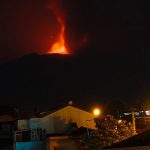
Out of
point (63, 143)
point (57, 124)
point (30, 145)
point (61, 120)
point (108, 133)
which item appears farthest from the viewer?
point (61, 120)

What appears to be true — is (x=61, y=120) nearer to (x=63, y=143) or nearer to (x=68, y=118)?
(x=68, y=118)

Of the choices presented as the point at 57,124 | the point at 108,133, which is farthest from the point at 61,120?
the point at 108,133

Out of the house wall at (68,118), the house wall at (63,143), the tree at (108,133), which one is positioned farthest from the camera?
the house wall at (68,118)

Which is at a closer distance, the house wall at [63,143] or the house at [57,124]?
the house wall at [63,143]

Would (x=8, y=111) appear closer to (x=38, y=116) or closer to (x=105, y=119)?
(x=38, y=116)

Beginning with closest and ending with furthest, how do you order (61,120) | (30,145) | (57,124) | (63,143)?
(63,143) < (30,145) < (57,124) < (61,120)

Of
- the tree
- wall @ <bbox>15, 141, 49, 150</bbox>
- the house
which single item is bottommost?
wall @ <bbox>15, 141, 49, 150</bbox>

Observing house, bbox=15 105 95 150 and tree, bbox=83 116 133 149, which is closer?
tree, bbox=83 116 133 149

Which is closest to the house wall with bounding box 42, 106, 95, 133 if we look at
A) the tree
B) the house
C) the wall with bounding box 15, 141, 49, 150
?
the house

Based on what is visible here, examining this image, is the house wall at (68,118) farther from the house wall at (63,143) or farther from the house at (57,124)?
the house wall at (63,143)

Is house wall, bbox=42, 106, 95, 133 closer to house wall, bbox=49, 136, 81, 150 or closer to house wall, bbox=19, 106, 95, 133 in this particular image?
house wall, bbox=19, 106, 95, 133

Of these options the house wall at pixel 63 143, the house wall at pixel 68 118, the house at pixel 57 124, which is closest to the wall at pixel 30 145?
the house at pixel 57 124

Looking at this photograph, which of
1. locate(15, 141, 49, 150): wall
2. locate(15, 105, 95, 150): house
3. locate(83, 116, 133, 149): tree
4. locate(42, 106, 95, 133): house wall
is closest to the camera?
locate(83, 116, 133, 149): tree

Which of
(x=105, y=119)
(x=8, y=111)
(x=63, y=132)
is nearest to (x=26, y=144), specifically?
(x=63, y=132)
